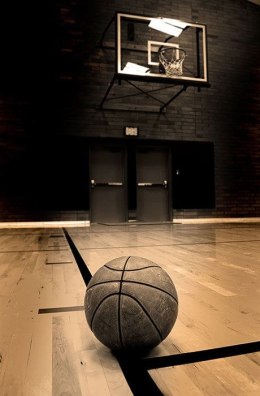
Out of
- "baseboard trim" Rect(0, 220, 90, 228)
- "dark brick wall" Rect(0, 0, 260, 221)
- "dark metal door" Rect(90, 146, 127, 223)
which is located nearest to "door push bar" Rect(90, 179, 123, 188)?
"dark metal door" Rect(90, 146, 127, 223)

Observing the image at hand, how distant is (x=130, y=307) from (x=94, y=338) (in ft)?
0.97

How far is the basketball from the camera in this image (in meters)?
1.12

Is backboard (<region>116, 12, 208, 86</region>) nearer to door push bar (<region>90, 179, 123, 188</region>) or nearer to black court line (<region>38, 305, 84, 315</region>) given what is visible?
door push bar (<region>90, 179, 123, 188</region>)

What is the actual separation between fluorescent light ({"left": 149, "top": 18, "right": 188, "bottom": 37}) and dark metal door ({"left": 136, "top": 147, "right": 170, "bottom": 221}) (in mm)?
2592

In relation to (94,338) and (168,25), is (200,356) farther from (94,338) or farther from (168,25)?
(168,25)

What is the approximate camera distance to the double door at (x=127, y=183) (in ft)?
26.5

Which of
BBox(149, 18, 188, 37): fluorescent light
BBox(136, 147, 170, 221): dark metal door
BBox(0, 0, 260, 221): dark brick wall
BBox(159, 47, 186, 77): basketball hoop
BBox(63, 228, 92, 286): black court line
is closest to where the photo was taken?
BBox(63, 228, 92, 286): black court line

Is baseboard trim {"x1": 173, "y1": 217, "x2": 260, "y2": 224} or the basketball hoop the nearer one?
the basketball hoop

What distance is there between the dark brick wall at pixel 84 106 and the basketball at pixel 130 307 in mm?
6531

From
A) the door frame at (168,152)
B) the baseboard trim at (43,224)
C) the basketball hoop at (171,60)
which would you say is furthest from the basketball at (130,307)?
the door frame at (168,152)

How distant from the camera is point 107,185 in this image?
813 cm

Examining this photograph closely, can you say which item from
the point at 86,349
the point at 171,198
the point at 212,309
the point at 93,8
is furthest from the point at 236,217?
the point at 86,349

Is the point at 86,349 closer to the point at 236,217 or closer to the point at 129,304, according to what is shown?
the point at 129,304

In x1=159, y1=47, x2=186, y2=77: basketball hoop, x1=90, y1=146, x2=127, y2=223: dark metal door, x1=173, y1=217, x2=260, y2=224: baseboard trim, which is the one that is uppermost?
x1=159, y1=47, x2=186, y2=77: basketball hoop
